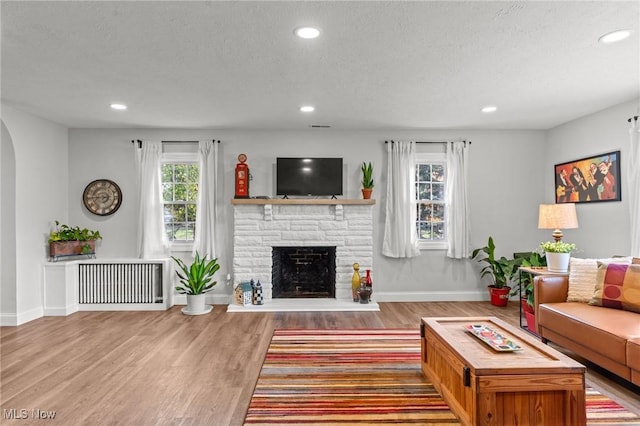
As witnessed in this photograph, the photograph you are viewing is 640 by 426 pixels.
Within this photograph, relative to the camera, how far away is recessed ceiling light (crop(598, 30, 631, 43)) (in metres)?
2.51

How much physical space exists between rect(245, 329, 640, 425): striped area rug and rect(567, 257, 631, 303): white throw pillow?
98 cm

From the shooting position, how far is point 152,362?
3.17 m

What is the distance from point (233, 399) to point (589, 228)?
4.57 metres

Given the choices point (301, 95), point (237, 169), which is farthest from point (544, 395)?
point (237, 169)

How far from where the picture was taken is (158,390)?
264 cm

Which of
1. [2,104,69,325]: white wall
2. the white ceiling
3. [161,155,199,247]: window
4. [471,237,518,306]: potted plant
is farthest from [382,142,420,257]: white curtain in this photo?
[2,104,69,325]: white wall

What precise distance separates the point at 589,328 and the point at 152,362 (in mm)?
3455

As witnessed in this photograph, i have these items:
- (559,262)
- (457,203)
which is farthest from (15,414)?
(457,203)

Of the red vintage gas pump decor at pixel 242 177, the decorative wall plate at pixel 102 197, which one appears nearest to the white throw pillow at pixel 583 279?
the red vintage gas pump decor at pixel 242 177

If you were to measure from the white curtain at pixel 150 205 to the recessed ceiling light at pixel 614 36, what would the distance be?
16.5 ft

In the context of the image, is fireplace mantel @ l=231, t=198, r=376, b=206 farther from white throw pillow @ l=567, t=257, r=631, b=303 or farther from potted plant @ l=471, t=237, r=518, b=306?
white throw pillow @ l=567, t=257, r=631, b=303

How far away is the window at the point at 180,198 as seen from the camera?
5395 mm

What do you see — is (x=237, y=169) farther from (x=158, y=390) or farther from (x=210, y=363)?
(x=158, y=390)

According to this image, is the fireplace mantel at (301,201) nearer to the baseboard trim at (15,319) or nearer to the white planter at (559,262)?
the white planter at (559,262)
